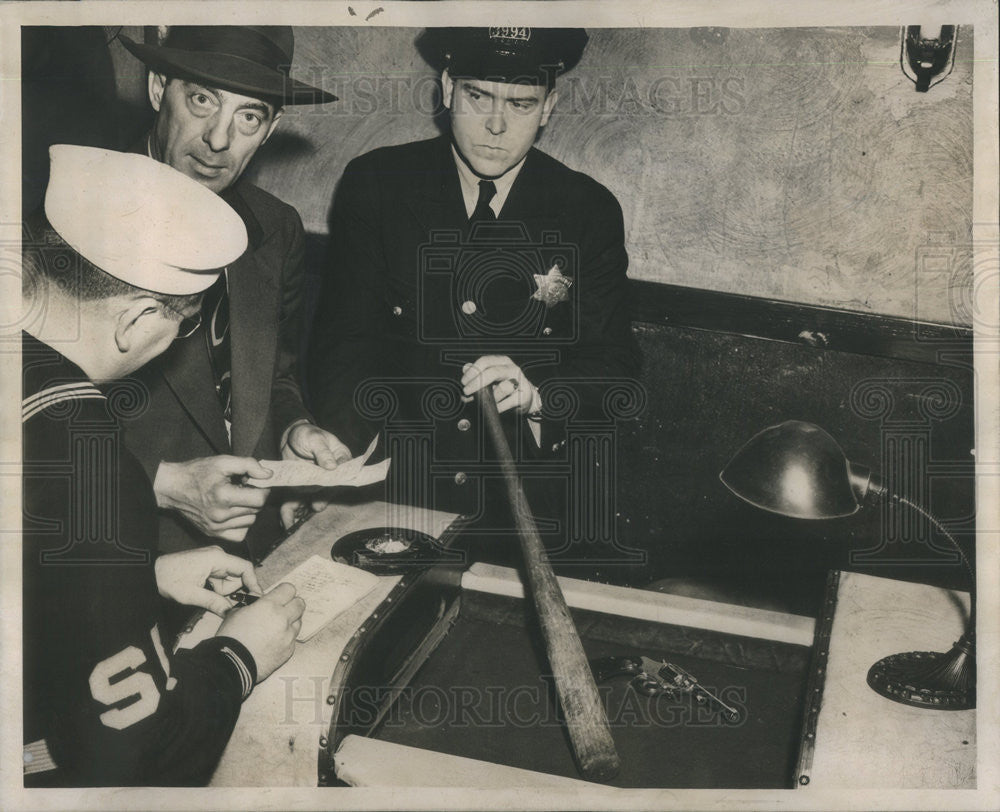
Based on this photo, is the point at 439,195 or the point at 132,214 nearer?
the point at 132,214

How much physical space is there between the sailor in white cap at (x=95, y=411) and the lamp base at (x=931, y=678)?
116cm

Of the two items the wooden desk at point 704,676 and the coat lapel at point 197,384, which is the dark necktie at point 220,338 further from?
the wooden desk at point 704,676

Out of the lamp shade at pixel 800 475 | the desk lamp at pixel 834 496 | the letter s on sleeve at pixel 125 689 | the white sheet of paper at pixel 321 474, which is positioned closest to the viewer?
the letter s on sleeve at pixel 125 689

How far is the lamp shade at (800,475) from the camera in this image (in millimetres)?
1759

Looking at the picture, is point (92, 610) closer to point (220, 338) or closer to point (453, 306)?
point (220, 338)

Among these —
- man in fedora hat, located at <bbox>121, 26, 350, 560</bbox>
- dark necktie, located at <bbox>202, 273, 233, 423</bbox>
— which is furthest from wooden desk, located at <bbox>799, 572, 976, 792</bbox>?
dark necktie, located at <bbox>202, 273, 233, 423</bbox>

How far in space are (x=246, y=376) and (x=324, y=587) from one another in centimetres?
50

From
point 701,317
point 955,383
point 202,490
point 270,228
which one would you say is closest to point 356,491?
point 202,490

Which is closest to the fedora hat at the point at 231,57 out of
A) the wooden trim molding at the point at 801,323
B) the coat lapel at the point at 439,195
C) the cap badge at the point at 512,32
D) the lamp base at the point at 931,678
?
the coat lapel at the point at 439,195

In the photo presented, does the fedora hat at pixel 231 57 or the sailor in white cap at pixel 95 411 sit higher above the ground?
the fedora hat at pixel 231 57

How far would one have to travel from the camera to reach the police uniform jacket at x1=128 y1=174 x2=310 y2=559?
1.79 meters

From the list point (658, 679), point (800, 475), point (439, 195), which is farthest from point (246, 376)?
point (800, 475)

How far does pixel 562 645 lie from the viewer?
1682 millimetres

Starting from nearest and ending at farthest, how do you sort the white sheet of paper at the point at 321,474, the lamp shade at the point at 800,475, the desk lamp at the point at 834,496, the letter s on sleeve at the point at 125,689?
the letter s on sleeve at the point at 125,689 → the desk lamp at the point at 834,496 → the lamp shade at the point at 800,475 → the white sheet of paper at the point at 321,474
